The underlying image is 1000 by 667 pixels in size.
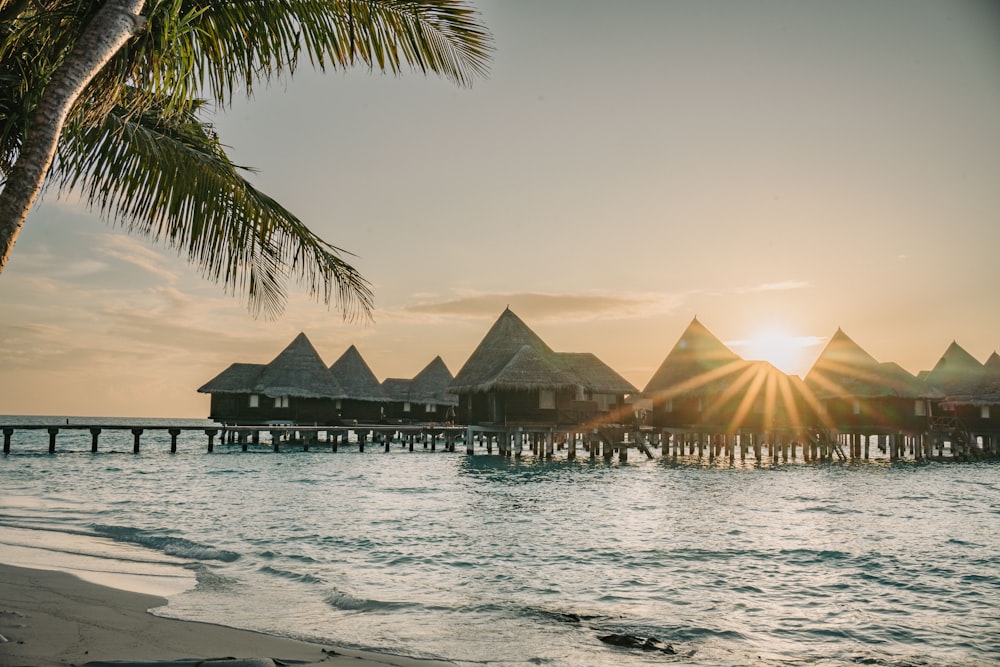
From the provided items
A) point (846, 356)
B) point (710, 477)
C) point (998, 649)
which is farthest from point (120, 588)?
point (846, 356)

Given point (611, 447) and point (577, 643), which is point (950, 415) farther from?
point (577, 643)

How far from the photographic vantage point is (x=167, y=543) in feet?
35.8

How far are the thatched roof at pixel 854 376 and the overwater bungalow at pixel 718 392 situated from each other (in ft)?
5.80

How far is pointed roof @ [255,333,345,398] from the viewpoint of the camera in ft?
140

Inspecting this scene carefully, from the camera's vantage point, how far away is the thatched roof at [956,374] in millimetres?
42250

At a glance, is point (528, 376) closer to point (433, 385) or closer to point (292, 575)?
point (433, 385)

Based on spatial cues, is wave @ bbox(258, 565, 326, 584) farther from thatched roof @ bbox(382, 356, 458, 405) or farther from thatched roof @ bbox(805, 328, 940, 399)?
thatched roof @ bbox(382, 356, 458, 405)

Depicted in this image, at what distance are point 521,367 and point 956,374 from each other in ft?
97.8

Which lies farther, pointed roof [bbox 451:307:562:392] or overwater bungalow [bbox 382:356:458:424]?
overwater bungalow [bbox 382:356:458:424]

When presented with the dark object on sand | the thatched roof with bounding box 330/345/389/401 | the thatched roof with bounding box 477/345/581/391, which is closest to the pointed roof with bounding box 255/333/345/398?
the thatched roof with bounding box 330/345/389/401

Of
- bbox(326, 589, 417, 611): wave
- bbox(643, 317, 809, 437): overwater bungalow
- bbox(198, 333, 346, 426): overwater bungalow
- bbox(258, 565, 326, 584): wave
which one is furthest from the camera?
bbox(198, 333, 346, 426): overwater bungalow

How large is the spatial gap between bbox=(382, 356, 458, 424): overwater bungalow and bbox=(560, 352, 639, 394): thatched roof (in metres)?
9.84

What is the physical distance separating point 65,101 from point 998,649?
776 cm

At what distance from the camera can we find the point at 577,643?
19.3ft
